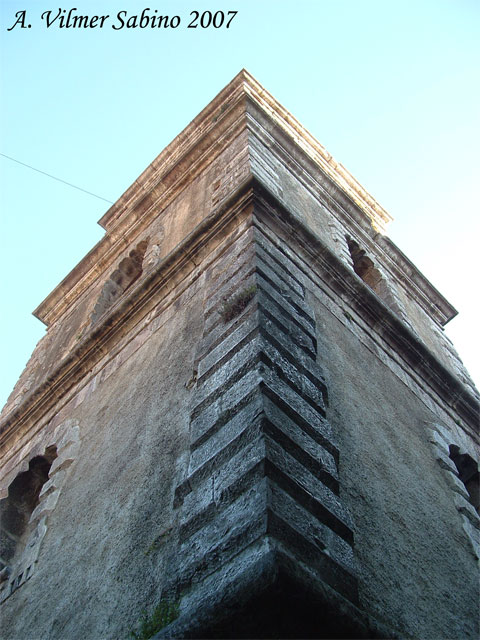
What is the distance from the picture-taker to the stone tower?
2389mm

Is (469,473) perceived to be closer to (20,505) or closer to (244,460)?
(244,460)

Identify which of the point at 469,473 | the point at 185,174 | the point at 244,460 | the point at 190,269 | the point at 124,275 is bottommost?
the point at 469,473

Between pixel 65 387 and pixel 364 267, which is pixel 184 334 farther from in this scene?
pixel 364 267

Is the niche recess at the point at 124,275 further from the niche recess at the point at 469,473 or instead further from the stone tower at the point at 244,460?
the niche recess at the point at 469,473

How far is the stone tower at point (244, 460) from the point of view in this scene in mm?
2389

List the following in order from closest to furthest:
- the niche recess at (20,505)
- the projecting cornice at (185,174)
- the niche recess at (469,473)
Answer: the niche recess at (20,505), the niche recess at (469,473), the projecting cornice at (185,174)

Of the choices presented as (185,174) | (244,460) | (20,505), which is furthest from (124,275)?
(244,460)

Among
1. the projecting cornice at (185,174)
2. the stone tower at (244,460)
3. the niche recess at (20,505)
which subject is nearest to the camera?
the stone tower at (244,460)

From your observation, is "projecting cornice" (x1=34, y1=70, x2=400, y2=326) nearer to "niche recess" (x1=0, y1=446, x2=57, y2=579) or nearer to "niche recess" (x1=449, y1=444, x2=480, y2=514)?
"niche recess" (x1=0, y1=446, x2=57, y2=579)

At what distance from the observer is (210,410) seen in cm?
317

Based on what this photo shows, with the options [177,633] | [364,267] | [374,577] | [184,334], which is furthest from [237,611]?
[364,267]

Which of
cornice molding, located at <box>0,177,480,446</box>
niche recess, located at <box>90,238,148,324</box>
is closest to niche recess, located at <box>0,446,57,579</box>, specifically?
cornice molding, located at <box>0,177,480,446</box>

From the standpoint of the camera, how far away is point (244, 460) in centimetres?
265

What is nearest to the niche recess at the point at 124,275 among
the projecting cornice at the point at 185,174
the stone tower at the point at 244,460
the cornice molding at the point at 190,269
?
the projecting cornice at the point at 185,174
